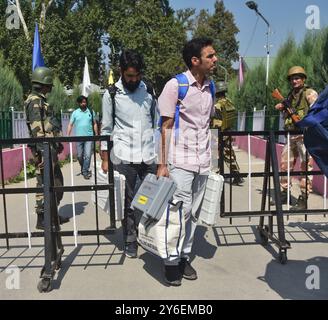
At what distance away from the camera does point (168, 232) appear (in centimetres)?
354

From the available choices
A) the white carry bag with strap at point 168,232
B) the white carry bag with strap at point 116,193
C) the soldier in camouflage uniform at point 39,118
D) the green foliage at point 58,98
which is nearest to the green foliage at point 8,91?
the green foliage at point 58,98

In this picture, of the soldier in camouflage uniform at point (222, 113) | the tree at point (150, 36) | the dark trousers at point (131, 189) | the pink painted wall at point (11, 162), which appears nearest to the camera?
the dark trousers at point (131, 189)

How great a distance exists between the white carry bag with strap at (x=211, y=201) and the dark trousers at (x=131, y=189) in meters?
0.68

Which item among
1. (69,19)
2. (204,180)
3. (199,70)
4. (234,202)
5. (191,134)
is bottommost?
(234,202)

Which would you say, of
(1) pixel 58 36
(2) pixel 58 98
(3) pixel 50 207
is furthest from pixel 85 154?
(1) pixel 58 36

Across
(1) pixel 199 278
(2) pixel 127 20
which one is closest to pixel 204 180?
(1) pixel 199 278

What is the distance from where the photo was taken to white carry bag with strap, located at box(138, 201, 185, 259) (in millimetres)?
3527

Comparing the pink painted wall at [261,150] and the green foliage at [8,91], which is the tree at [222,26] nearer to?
the pink painted wall at [261,150]

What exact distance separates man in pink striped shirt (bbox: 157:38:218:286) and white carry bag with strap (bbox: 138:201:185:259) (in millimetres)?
91

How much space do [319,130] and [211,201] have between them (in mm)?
1321

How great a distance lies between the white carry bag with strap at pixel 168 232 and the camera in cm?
353

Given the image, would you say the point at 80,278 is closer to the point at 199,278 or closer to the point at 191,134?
the point at 199,278

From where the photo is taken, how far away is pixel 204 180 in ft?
12.8

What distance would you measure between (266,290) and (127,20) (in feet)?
117
